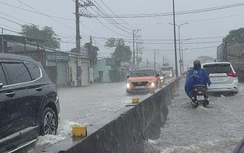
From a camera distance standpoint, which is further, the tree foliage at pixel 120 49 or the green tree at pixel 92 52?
the tree foliage at pixel 120 49

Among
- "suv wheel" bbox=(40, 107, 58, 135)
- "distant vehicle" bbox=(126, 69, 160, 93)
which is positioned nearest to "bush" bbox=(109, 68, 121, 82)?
"distant vehicle" bbox=(126, 69, 160, 93)

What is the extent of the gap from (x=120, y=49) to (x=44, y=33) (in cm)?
3097

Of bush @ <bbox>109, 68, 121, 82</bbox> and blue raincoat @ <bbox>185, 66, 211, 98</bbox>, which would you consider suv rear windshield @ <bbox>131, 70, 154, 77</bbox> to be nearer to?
blue raincoat @ <bbox>185, 66, 211, 98</bbox>

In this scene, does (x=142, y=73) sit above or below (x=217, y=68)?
below

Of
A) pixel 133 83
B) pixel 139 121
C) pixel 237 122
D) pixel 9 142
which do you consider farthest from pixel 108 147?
pixel 133 83

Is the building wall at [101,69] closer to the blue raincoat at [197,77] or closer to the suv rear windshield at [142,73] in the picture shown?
the suv rear windshield at [142,73]

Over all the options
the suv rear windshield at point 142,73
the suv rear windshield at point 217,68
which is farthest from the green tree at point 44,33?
the suv rear windshield at point 217,68

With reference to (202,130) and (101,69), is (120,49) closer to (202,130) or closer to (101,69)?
(101,69)

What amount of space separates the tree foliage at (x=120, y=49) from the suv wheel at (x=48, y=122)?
2852 inches

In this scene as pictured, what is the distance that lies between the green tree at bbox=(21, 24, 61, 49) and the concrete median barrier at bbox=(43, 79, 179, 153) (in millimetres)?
42374

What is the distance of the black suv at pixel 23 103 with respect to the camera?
4.79 m

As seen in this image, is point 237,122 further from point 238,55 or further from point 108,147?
point 238,55

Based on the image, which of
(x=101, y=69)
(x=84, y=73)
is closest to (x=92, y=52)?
(x=101, y=69)

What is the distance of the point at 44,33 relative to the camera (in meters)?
52.6
